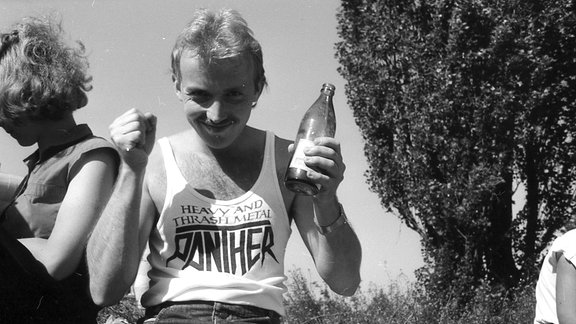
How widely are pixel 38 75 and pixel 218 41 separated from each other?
566 mm

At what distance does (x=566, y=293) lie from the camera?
12.5ft

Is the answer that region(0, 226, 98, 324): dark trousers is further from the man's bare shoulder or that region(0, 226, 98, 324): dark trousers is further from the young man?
the man's bare shoulder

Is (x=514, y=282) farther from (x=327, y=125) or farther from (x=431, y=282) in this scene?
(x=327, y=125)

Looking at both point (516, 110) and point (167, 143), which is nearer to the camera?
point (167, 143)

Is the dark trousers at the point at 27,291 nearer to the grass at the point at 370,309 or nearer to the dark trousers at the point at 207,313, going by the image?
the dark trousers at the point at 207,313

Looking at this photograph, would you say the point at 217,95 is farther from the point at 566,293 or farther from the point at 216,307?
the point at 566,293

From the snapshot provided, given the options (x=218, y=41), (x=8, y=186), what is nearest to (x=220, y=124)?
(x=218, y=41)

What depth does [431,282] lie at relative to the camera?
13.8 metres

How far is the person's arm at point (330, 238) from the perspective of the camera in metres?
2.58

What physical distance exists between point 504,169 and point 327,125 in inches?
460

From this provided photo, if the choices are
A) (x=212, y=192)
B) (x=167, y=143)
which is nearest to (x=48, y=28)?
(x=167, y=143)

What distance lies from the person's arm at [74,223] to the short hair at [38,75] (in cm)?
24

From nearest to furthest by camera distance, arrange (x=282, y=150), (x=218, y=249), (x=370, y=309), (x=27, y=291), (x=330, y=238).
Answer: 1. (x=27, y=291)
2. (x=218, y=249)
3. (x=330, y=238)
4. (x=282, y=150)
5. (x=370, y=309)

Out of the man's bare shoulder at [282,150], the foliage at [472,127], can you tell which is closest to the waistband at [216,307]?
the man's bare shoulder at [282,150]
